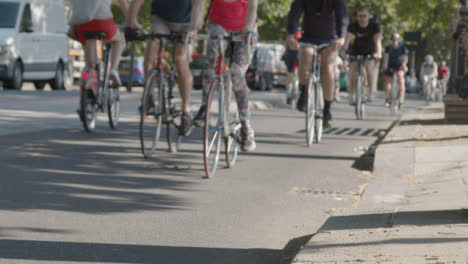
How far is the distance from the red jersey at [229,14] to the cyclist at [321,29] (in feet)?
8.19

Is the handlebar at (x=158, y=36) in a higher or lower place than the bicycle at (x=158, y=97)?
higher

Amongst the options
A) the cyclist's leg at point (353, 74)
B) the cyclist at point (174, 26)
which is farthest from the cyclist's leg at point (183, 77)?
the cyclist's leg at point (353, 74)

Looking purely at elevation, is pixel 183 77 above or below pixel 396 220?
above

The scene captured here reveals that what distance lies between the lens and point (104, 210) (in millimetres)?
6000

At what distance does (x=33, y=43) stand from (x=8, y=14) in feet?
3.51

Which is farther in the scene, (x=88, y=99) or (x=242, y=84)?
(x=88, y=99)

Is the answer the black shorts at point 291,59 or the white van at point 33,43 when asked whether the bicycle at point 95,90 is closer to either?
the black shorts at point 291,59

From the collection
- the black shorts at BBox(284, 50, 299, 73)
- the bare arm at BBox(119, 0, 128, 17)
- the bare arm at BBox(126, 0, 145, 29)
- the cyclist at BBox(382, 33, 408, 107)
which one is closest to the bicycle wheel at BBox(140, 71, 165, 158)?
the bare arm at BBox(126, 0, 145, 29)

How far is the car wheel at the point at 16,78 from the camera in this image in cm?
2248

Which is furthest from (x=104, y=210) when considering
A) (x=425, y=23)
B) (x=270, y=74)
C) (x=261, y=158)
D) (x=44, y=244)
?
(x=425, y=23)

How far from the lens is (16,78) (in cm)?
2261

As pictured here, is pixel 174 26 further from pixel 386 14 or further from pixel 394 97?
pixel 386 14

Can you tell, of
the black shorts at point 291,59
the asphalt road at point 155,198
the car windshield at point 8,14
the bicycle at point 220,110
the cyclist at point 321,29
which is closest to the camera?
the asphalt road at point 155,198

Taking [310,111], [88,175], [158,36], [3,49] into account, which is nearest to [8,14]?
[3,49]
